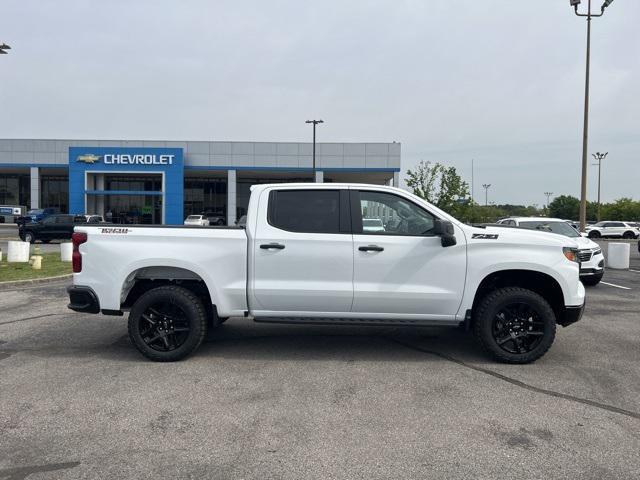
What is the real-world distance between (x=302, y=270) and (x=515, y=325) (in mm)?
2401

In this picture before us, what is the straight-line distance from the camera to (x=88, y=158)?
45094 mm

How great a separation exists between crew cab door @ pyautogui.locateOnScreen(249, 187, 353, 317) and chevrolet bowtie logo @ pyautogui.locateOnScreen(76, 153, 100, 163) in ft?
146

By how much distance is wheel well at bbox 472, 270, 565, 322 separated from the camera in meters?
5.66

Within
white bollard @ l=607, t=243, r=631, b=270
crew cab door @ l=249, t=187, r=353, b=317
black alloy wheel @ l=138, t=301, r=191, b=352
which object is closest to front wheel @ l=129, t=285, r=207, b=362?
black alloy wheel @ l=138, t=301, r=191, b=352

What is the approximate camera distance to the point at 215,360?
18.9 ft

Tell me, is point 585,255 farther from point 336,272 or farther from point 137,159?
point 137,159

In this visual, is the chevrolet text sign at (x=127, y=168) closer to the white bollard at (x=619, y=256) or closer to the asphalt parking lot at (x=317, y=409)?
the white bollard at (x=619, y=256)

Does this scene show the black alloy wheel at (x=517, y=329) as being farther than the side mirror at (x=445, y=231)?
Yes

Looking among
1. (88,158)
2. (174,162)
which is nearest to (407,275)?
(174,162)

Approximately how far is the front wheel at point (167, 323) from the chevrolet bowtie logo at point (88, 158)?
44128 millimetres

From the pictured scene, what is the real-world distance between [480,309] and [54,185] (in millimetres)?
64042

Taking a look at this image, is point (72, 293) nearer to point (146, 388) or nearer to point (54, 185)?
point (146, 388)

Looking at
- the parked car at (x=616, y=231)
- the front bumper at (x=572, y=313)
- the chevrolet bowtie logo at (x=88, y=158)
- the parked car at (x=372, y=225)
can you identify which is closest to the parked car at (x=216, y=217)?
the chevrolet bowtie logo at (x=88, y=158)

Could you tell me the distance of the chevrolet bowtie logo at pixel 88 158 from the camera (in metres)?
45.1
